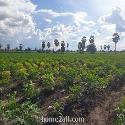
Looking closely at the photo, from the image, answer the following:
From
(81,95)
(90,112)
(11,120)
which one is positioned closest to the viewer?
(11,120)

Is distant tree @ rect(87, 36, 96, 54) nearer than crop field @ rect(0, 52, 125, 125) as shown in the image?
No

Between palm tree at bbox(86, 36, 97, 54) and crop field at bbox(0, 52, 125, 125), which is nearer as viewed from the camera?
crop field at bbox(0, 52, 125, 125)

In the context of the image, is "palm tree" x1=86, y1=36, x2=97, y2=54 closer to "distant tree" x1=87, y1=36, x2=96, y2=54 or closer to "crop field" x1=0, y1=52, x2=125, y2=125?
"distant tree" x1=87, y1=36, x2=96, y2=54

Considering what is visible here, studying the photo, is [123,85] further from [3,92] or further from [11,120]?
[11,120]

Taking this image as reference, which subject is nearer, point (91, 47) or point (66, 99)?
point (66, 99)

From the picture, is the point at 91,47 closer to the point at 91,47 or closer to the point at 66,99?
the point at 91,47

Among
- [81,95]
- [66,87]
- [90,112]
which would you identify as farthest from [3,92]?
[90,112]

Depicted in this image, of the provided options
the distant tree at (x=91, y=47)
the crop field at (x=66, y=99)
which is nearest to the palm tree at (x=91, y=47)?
the distant tree at (x=91, y=47)

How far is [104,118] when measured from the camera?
1166 cm

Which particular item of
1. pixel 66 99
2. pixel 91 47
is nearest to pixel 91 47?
pixel 91 47

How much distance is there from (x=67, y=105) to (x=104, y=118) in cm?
156

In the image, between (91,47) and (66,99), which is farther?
(91,47)

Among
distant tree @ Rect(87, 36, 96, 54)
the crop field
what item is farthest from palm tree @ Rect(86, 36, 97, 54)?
the crop field

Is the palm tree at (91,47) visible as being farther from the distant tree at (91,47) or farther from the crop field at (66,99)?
the crop field at (66,99)
